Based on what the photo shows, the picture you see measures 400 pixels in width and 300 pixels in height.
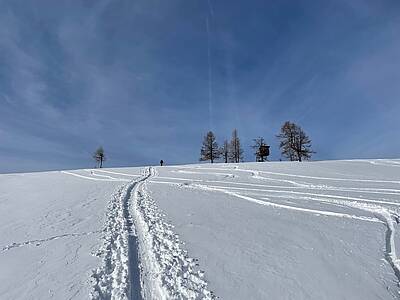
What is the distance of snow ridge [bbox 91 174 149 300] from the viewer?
4.62 meters

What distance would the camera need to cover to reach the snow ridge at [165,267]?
4.65m

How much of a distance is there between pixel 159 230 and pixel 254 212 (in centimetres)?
372

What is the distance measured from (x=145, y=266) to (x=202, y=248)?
Result: 1.63 metres

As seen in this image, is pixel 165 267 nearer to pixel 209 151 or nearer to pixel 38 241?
pixel 38 241

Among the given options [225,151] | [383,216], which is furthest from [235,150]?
[383,216]

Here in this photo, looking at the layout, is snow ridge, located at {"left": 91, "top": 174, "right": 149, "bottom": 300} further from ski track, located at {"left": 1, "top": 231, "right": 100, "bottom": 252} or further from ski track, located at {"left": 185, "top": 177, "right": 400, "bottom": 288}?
ski track, located at {"left": 185, "top": 177, "right": 400, "bottom": 288}

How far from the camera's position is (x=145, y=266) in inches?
213

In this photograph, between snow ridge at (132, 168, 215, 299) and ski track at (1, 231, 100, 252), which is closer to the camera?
snow ridge at (132, 168, 215, 299)

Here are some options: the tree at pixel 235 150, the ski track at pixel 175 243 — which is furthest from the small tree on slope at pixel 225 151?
the ski track at pixel 175 243

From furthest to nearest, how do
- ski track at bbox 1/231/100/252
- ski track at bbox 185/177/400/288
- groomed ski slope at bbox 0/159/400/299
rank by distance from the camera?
1. ski track at bbox 1/231/100/252
2. ski track at bbox 185/177/400/288
3. groomed ski slope at bbox 0/159/400/299

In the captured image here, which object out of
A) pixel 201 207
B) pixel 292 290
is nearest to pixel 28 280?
pixel 292 290

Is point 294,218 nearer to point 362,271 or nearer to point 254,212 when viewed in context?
point 254,212

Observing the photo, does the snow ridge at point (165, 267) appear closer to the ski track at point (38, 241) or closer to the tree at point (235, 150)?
the ski track at point (38, 241)

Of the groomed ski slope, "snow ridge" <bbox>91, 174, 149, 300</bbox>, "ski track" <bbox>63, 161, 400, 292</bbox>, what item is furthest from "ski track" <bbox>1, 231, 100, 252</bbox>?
"ski track" <bbox>63, 161, 400, 292</bbox>
